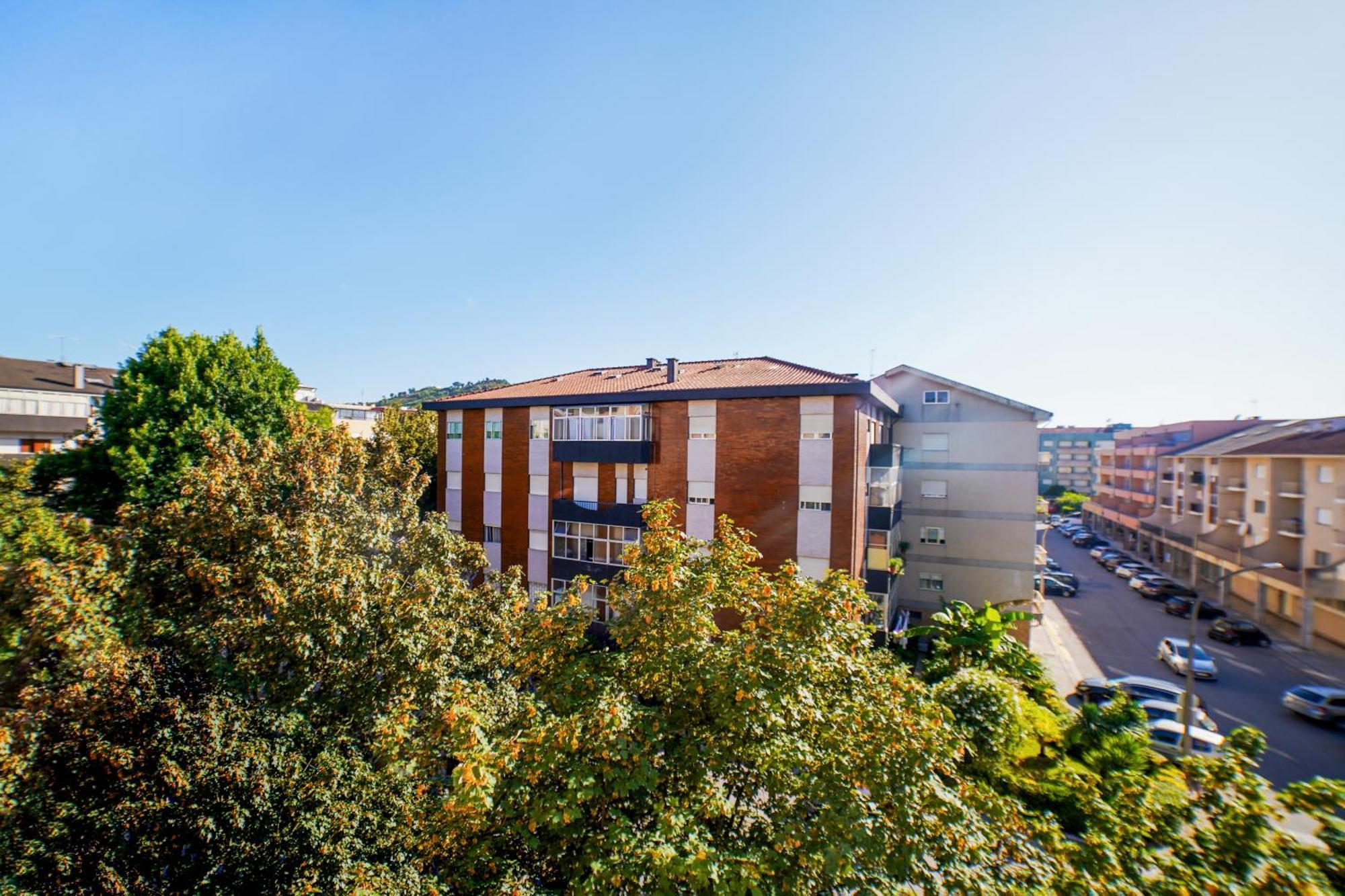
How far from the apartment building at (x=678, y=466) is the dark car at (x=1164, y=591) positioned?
22.6 metres

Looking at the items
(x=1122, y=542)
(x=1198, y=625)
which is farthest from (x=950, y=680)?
(x=1122, y=542)

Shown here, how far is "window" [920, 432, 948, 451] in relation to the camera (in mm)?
23781

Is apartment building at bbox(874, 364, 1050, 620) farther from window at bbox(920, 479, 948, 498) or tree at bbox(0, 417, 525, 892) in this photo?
tree at bbox(0, 417, 525, 892)

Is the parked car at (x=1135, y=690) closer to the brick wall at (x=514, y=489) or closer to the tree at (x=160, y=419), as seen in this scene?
the brick wall at (x=514, y=489)

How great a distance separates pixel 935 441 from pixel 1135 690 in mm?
11442

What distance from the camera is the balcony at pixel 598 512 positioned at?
20156mm

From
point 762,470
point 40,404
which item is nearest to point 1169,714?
point 762,470

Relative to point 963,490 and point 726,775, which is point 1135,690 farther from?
point 726,775

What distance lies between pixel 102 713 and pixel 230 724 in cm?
148

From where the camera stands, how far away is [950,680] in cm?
1322

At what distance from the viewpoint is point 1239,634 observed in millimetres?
25312

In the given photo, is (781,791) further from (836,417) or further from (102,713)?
(836,417)

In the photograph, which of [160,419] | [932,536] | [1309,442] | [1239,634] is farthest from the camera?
[1309,442]

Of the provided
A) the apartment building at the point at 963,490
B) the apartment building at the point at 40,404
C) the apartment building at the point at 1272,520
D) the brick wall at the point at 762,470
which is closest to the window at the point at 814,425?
the brick wall at the point at 762,470
